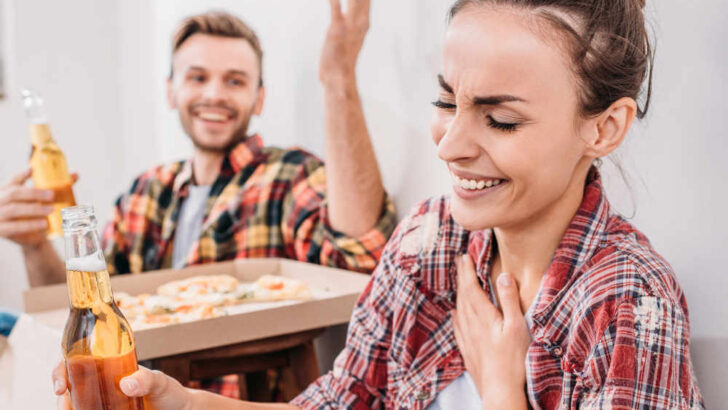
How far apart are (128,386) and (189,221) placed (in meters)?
1.29

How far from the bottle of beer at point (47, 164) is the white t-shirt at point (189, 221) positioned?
1.40 ft

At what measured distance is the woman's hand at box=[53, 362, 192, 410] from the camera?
2.35ft

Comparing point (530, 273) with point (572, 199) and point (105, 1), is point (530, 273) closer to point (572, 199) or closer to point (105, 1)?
point (572, 199)

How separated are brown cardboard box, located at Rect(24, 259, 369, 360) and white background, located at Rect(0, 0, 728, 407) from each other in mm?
269

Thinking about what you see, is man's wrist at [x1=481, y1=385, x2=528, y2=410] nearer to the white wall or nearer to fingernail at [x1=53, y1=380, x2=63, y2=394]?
fingernail at [x1=53, y1=380, x2=63, y2=394]

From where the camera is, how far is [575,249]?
88cm

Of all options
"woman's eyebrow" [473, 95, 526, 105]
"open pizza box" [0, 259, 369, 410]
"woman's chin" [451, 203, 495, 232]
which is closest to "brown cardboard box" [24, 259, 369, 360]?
"open pizza box" [0, 259, 369, 410]

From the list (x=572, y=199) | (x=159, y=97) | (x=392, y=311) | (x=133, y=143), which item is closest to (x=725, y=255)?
(x=572, y=199)

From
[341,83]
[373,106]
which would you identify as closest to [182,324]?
[341,83]

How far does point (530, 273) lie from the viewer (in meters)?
0.94

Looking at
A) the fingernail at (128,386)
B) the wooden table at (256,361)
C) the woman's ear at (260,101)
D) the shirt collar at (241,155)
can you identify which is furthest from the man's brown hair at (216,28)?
the fingernail at (128,386)

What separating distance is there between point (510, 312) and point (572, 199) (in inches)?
6.3

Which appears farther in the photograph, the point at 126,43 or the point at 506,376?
the point at 126,43

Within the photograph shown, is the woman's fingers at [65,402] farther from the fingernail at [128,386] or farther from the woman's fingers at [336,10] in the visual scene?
the woman's fingers at [336,10]
